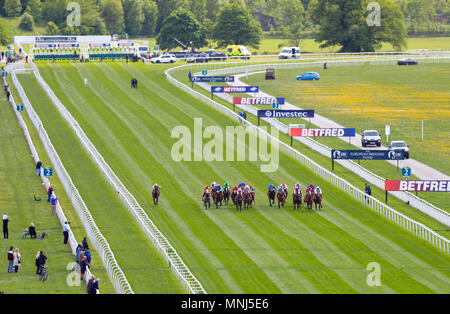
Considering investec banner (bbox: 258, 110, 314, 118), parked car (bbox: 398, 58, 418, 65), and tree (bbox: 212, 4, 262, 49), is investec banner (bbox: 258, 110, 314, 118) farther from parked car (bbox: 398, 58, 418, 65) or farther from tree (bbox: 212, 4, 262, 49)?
tree (bbox: 212, 4, 262, 49)

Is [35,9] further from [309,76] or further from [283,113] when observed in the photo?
[283,113]

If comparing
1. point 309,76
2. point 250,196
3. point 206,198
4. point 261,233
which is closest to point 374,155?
point 250,196

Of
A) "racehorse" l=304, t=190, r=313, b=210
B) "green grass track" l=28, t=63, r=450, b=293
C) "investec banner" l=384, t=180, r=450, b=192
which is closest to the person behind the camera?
"green grass track" l=28, t=63, r=450, b=293

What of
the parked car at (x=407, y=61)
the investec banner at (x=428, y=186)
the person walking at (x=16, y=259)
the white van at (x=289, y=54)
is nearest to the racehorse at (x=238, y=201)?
the investec banner at (x=428, y=186)

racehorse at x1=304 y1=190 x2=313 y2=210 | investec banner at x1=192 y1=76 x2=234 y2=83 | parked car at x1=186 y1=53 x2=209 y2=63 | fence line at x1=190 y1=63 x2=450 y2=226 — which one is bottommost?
fence line at x1=190 y1=63 x2=450 y2=226

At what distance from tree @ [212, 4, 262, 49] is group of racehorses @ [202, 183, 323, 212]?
97527mm

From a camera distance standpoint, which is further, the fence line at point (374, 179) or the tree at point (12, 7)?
the tree at point (12, 7)

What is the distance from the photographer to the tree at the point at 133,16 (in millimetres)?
169375

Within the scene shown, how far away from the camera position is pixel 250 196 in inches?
1564

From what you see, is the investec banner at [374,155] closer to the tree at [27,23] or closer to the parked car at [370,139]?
the parked car at [370,139]

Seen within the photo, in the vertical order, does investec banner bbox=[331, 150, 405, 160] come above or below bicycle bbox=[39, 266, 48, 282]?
above

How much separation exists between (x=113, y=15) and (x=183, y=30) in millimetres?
35910

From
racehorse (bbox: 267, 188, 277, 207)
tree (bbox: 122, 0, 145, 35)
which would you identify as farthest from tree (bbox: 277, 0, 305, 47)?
racehorse (bbox: 267, 188, 277, 207)

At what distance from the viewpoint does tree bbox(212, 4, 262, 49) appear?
5364 inches
